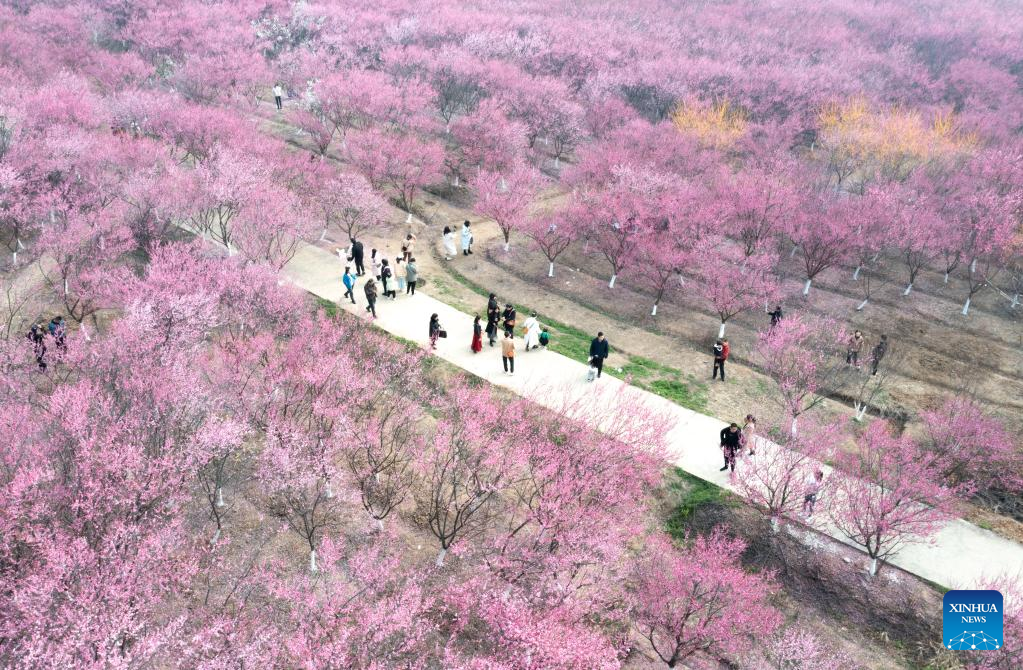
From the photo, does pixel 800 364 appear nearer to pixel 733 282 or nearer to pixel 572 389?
pixel 733 282

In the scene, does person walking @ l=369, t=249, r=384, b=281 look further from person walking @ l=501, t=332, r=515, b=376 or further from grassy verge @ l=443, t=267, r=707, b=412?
person walking @ l=501, t=332, r=515, b=376

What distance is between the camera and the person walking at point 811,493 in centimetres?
1738

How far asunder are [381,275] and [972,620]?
2215 cm

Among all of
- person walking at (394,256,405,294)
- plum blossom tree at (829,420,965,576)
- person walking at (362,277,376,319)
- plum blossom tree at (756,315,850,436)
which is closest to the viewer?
plum blossom tree at (829,420,965,576)

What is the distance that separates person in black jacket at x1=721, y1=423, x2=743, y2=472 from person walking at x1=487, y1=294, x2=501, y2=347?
910 centimetres

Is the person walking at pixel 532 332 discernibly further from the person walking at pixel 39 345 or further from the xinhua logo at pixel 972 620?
the person walking at pixel 39 345

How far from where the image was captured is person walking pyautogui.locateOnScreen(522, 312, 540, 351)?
79.2 ft

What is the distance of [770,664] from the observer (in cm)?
1529

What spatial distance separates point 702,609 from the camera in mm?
15242

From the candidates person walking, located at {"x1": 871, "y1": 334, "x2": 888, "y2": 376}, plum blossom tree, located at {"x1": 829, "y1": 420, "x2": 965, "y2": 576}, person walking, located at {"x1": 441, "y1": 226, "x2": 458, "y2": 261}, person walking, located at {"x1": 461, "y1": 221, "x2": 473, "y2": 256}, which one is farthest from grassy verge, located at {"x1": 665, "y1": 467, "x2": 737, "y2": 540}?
person walking, located at {"x1": 441, "y1": 226, "x2": 458, "y2": 261}

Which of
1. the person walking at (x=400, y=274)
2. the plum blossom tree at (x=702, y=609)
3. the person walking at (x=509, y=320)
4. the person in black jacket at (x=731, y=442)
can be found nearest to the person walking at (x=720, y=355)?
the person in black jacket at (x=731, y=442)

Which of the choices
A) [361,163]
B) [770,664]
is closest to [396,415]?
[770,664]

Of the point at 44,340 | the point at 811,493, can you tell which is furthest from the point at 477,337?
the point at 44,340

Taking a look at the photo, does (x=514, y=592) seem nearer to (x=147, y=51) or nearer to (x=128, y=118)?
(x=128, y=118)
